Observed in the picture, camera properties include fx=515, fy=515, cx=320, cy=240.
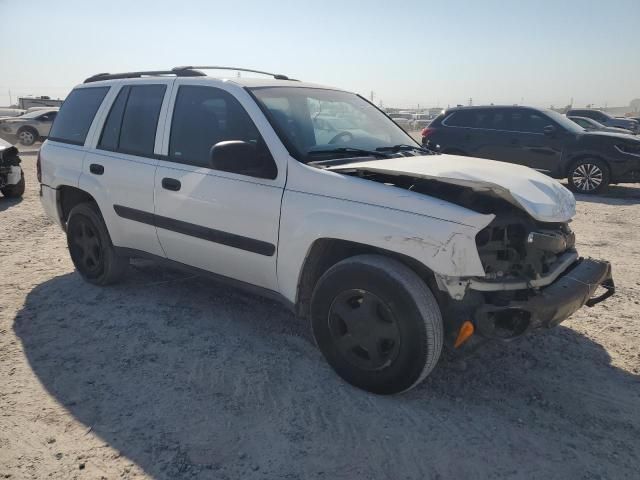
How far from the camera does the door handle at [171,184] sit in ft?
12.2

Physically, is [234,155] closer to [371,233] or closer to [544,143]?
[371,233]

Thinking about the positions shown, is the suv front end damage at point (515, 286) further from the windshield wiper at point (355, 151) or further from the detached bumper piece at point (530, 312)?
the windshield wiper at point (355, 151)

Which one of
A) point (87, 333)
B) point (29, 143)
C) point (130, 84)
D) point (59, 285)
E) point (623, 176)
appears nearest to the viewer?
point (87, 333)

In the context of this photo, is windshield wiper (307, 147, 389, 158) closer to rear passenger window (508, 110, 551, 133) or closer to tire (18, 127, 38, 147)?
rear passenger window (508, 110, 551, 133)

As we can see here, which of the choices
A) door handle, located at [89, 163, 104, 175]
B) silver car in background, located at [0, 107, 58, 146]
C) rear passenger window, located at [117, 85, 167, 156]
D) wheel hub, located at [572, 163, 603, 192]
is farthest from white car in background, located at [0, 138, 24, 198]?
silver car in background, located at [0, 107, 58, 146]

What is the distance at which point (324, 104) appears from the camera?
3914mm

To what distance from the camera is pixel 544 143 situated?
10242mm

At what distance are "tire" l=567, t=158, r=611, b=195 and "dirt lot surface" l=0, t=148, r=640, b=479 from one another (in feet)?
20.7

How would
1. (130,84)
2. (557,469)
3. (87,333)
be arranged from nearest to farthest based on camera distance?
(557,469)
(87,333)
(130,84)

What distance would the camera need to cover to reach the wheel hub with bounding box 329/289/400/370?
2.87 metres

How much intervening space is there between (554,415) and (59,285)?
167 inches

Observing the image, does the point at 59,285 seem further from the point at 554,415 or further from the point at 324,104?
the point at 554,415

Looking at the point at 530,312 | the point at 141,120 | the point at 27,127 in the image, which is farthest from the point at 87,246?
the point at 27,127

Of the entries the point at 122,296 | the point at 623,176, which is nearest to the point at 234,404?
the point at 122,296
